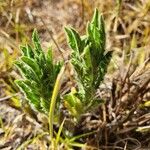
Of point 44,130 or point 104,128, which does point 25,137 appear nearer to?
point 44,130

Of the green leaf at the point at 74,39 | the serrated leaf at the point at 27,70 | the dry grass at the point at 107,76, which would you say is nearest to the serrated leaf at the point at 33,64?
the serrated leaf at the point at 27,70

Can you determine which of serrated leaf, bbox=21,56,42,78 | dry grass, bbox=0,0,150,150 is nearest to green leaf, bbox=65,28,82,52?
serrated leaf, bbox=21,56,42,78

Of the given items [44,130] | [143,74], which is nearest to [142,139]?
[143,74]

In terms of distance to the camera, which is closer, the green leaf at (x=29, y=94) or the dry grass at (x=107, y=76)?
the green leaf at (x=29, y=94)

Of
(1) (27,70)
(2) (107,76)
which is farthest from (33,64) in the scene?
(2) (107,76)

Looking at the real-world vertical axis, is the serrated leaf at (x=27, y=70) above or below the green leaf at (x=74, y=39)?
below

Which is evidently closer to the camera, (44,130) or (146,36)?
(44,130)

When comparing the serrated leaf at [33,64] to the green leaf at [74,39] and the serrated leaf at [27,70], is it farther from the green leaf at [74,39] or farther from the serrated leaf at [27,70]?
the green leaf at [74,39]

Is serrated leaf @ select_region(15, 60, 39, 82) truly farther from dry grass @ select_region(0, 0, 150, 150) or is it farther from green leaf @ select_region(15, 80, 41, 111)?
dry grass @ select_region(0, 0, 150, 150)

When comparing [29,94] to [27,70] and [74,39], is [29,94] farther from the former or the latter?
[74,39]
